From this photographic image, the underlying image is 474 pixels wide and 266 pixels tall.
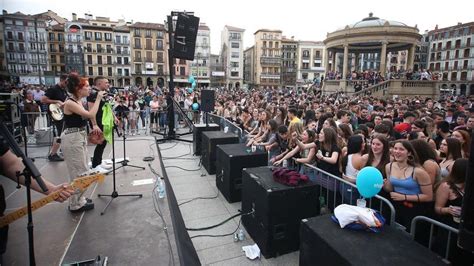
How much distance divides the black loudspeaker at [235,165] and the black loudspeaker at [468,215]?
3.97m

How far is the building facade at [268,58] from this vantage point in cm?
7088

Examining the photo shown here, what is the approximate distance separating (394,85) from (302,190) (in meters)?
21.7

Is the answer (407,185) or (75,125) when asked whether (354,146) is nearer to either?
(407,185)

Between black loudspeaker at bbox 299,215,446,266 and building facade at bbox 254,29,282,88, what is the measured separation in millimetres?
70901

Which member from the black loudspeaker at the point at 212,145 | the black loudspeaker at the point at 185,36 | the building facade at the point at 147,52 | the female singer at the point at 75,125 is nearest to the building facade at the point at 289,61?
the building facade at the point at 147,52

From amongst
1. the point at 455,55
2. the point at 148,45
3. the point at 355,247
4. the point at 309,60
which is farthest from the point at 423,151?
the point at 455,55

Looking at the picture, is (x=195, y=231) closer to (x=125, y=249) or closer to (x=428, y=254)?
(x=125, y=249)

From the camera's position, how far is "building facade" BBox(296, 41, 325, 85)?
73.4 meters

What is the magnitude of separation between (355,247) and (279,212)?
1.34m

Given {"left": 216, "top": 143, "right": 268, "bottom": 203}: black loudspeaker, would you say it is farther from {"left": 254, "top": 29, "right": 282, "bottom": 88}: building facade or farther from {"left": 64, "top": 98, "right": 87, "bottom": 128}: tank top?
{"left": 254, "top": 29, "right": 282, "bottom": 88}: building facade

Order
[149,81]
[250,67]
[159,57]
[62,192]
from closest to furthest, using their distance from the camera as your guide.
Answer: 1. [62,192]
2. [159,57]
3. [149,81]
4. [250,67]

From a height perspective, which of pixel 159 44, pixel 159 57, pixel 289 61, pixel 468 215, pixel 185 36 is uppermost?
pixel 159 44

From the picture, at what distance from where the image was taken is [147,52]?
63938mm

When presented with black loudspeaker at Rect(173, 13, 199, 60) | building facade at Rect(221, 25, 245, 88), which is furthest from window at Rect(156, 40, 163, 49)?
black loudspeaker at Rect(173, 13, 199, 60)
